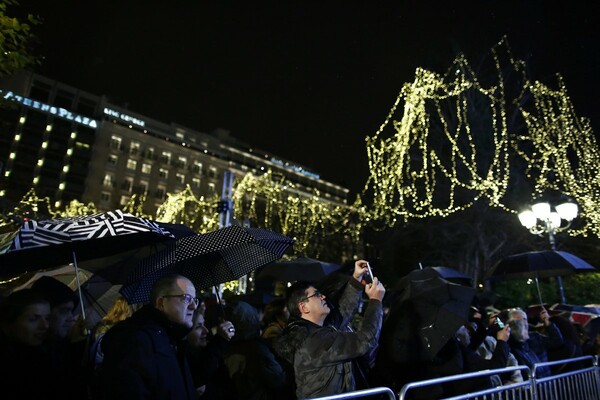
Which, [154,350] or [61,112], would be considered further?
[61,112]

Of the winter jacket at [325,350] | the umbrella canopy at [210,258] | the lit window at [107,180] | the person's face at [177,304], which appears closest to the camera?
the person's face at [177,304]

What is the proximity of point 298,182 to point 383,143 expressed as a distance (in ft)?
205

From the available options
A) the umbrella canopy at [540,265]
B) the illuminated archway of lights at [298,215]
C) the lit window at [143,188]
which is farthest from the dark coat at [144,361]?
the lit window at [143,188]

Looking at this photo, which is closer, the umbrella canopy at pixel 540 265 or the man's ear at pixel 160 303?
the man's ear at pixel 160 303

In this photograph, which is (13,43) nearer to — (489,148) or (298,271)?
(298,271)

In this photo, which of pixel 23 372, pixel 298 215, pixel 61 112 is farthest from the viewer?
pixel 61 112

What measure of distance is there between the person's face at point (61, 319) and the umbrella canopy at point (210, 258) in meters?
0.68

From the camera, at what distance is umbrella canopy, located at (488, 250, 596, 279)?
24.2 ft

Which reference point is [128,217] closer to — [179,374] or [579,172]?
[179,374]

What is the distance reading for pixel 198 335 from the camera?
3439 millimetres

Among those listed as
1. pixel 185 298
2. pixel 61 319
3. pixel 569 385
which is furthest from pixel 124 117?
pixel 569 385

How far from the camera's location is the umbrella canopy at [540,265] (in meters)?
7.36

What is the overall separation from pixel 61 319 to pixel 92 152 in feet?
209

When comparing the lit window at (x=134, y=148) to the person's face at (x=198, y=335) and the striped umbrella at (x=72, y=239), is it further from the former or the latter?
the person's face at (x=198, y=335)
